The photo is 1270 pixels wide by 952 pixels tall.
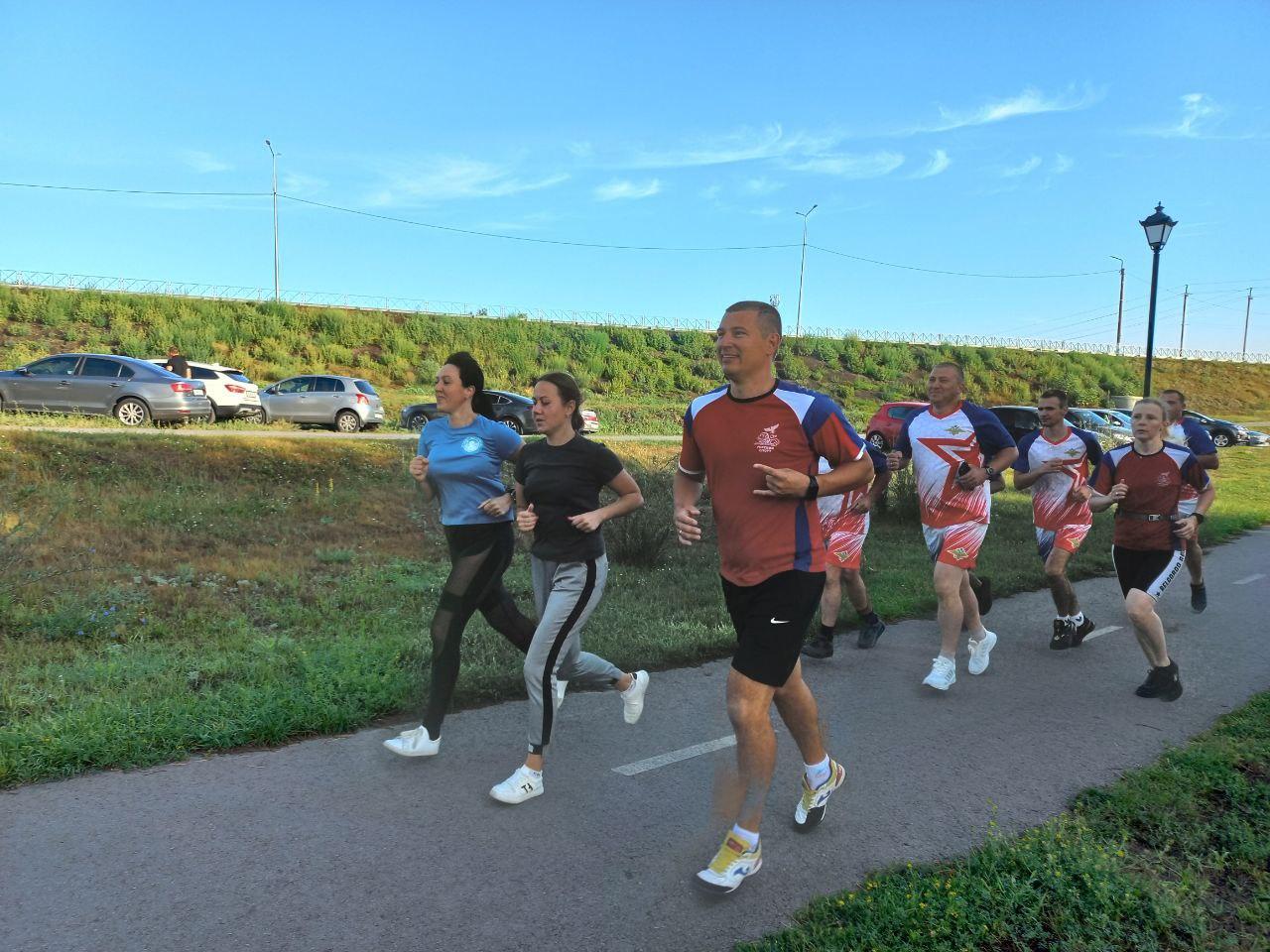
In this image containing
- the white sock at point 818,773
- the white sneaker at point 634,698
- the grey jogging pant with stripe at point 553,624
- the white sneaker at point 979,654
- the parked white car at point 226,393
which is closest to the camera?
the white sock at point 818,773

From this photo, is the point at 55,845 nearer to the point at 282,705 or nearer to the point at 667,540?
the point at 282,705

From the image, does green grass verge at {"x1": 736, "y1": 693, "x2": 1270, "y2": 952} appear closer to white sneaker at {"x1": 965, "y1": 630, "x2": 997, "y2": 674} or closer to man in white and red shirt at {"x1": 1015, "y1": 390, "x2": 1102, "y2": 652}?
white sneaker at {"x1": 965, "y1": 630, "x2": 997, "y2": 674}

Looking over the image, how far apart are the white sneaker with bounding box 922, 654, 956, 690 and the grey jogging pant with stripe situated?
2.50 metres

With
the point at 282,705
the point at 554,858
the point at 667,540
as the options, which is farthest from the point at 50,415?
the point at 554,858

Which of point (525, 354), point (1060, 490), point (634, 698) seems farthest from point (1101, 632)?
point (525, 354)

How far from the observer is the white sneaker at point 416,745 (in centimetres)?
445

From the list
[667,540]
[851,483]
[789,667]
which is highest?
[851,483]

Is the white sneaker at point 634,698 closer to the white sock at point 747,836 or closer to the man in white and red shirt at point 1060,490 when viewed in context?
the white sock at point 747,836

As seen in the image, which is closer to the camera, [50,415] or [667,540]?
[667,540]

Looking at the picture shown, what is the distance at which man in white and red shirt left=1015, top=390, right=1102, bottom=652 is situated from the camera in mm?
7195

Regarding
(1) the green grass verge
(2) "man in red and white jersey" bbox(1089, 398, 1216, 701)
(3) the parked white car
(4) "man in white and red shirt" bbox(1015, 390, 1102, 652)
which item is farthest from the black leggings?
(3) the parked white car

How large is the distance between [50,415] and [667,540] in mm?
12202

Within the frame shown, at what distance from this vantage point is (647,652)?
649 cm

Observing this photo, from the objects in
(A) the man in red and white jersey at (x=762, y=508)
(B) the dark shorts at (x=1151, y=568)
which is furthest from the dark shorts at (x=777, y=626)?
(B) the dark shorts at (x=1151, y=568)
